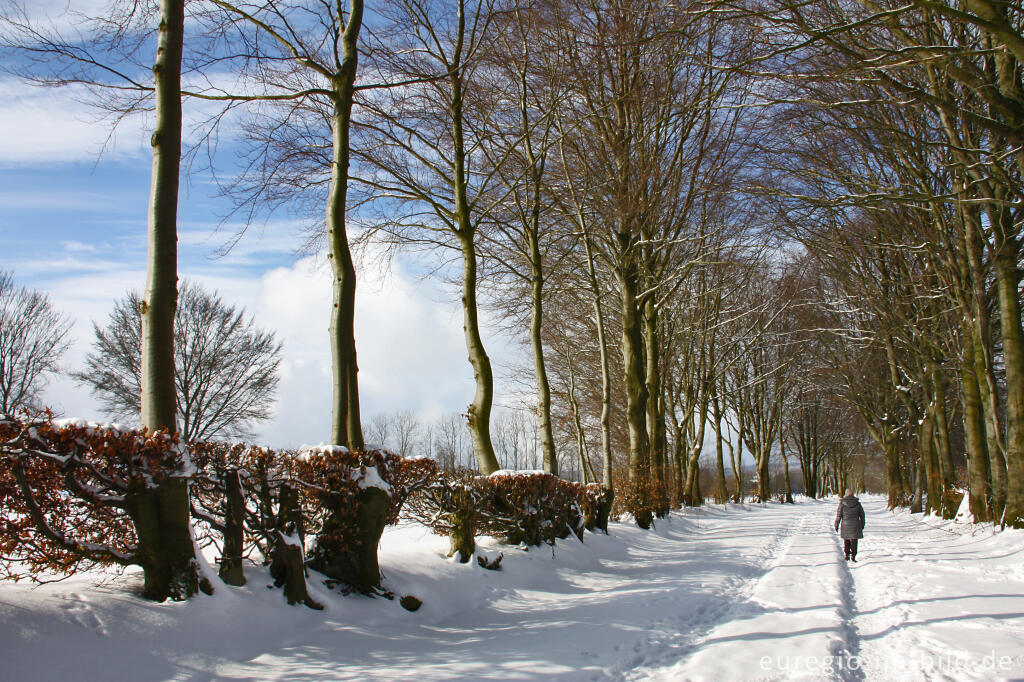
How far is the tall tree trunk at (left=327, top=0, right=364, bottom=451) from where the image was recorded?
279 inches

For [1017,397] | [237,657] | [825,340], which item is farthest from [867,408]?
[237,657]

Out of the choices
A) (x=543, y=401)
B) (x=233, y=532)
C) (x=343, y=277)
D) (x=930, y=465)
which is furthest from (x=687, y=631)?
(x=930, y=465)

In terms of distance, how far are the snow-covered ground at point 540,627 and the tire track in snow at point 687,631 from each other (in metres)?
0.03

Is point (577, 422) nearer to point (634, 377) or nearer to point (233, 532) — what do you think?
point (634, 377)

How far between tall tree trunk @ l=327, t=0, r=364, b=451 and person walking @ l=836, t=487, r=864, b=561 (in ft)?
32.6

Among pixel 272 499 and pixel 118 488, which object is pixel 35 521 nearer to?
pixel 118 488

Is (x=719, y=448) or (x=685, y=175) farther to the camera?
(x=719, y=448)

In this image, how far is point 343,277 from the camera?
7.50 meters

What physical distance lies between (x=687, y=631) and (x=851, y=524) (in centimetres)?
793

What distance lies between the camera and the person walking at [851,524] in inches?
484

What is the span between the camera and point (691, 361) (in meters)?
29.1

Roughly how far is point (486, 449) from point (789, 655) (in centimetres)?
670

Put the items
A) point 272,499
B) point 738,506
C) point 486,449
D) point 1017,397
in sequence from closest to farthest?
point 272,499 < point 486,449 < point 1017,397 < point 738,506

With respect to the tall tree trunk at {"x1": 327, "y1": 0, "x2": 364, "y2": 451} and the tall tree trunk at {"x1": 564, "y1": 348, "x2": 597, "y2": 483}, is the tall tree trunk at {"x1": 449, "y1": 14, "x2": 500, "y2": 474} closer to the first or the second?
the tall tree trunk at {"x1": 327, "y1": 0, "x2": 364, "y2": 451}
